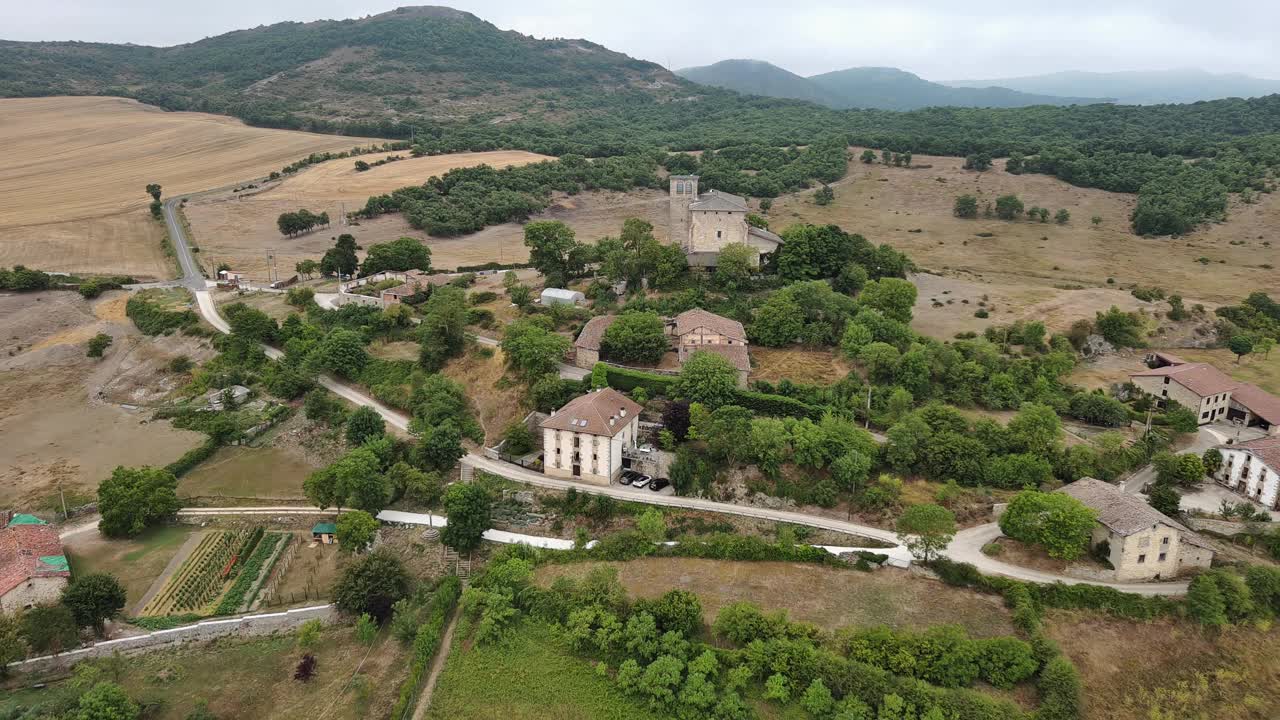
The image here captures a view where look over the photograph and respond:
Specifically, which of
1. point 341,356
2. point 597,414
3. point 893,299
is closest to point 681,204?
point 893,299

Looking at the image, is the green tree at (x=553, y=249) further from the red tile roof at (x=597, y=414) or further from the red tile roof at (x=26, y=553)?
the red tile roof at (x=26, y=553)

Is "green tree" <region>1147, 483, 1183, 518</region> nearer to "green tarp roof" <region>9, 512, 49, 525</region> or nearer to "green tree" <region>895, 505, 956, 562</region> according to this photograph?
"green tree" <region>895, 505, 956, 562</region>

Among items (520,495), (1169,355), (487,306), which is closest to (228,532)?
(520,495)

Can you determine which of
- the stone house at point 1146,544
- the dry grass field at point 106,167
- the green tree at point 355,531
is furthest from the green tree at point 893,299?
the dry grass field at point 106,167

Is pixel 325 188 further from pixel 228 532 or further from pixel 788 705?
pixel 788 705

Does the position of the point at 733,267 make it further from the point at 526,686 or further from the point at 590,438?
the point at 526,686
